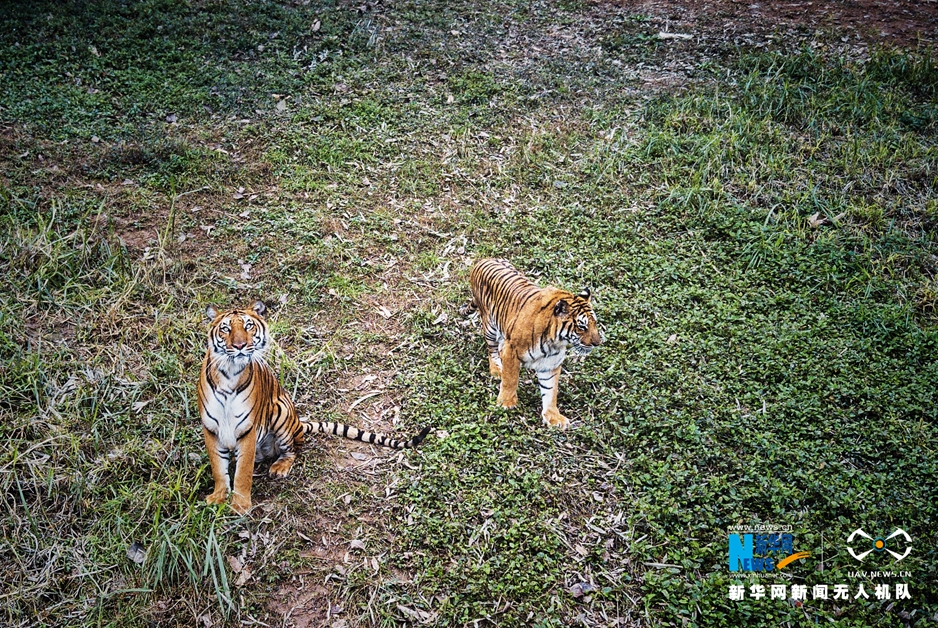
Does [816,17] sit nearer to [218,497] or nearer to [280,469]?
[280,469]

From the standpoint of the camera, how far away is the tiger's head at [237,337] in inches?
150

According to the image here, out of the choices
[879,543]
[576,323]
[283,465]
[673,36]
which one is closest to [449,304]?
[576,323]

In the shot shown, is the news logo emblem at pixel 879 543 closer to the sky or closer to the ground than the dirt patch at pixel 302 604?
A: closer to the sky

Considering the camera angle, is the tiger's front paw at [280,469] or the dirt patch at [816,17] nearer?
the tiger's front paw at [280,469]

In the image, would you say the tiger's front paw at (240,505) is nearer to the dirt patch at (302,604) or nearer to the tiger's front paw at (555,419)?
the dirt patch at (302,604)

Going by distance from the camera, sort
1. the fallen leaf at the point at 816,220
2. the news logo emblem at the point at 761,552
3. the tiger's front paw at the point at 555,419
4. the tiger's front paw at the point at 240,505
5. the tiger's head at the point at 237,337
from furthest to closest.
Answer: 1. the fallen leaf at the point at 816,220
2. the tiger's front paw at the point at 555,419
3. the tiger's front paw at the point at 240,505
4. the news logo emblem at the point at 761,552
5. the tiger's head at the point at 237,337

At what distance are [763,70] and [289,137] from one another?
6.07 m

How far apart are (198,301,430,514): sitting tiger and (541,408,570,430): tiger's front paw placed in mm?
1863

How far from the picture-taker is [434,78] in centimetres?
888

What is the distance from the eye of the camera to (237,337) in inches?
150


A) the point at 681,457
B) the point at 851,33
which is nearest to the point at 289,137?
the point at 681,457

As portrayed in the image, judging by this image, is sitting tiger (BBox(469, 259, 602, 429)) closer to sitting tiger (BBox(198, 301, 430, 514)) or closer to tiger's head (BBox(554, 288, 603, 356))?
tiger's head (BBox(554, 288, 603, 356))

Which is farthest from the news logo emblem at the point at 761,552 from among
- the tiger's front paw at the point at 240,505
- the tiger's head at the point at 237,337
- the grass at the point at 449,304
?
the tiger's head at the point at 237,337

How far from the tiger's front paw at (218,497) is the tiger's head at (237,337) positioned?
0.90 m
